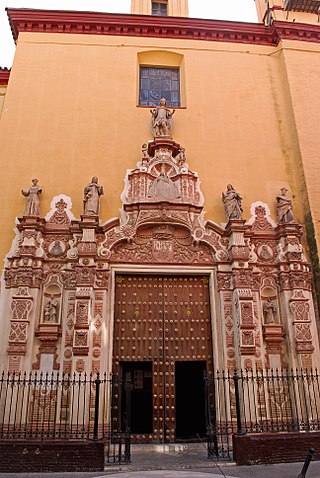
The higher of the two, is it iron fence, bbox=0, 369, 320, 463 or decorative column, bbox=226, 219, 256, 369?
decorative column, bbox=226, 219, 256, 369

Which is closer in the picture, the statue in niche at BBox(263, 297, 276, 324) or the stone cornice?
the statue in niche at BBox(263, 297, 276, 324)

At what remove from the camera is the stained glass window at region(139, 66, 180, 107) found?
12266 mm

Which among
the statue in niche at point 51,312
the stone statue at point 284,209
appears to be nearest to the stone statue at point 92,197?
the statue in niche at point 51,312

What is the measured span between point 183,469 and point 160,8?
1499cm

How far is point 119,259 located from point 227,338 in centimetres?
298

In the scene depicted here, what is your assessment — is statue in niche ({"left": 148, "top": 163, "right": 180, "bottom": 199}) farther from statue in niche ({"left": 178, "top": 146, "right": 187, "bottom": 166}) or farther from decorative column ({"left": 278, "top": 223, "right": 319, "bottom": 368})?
decorative column ({"left": 278, "top": 223, "right": 319, "bottom": 368})

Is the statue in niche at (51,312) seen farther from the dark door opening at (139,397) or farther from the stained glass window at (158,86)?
the stained glass window at (158,86)

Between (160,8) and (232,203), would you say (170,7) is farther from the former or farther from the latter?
(232,203)

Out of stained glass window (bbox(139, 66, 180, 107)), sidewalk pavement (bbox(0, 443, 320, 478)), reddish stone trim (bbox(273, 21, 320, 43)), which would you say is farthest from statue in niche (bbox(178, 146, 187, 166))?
sidewalk pavement (bbox(0, 443, 320, 478))

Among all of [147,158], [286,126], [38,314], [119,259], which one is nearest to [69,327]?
[38,314]

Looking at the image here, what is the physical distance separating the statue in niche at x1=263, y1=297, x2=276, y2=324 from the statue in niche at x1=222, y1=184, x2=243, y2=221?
210 cm

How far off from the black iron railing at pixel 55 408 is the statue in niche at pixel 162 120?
619 cm

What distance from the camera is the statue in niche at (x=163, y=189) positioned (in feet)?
33.7

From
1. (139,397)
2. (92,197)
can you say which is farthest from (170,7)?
(139,397)
